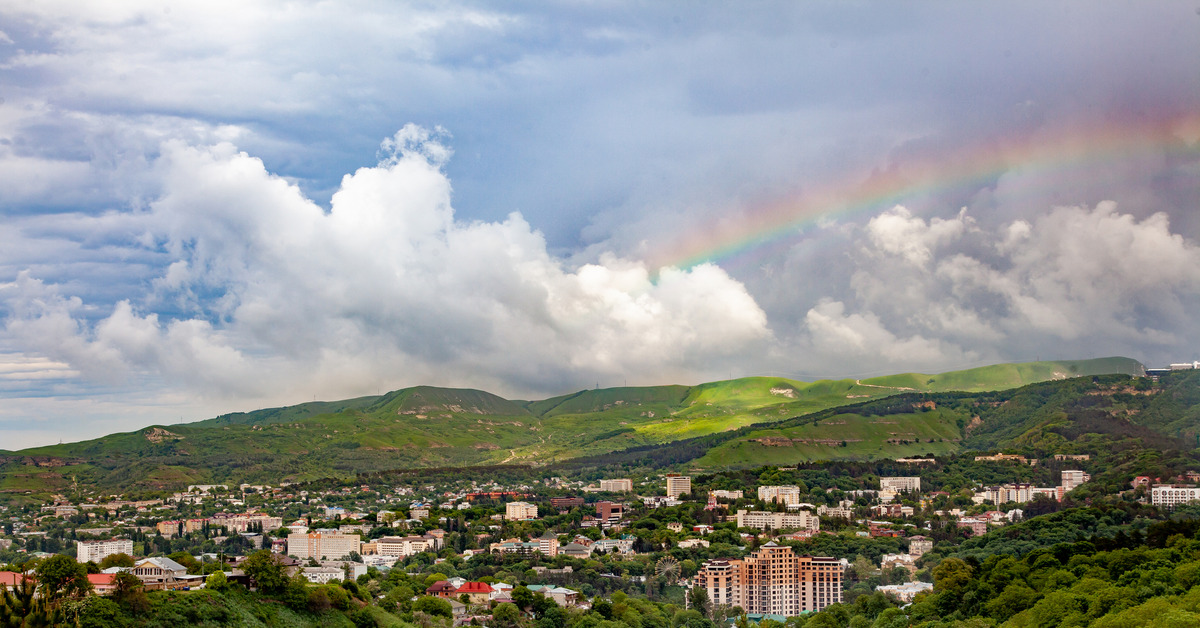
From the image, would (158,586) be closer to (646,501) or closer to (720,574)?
(720,574)

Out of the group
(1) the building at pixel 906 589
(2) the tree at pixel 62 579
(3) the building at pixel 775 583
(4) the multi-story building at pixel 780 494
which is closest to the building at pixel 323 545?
(3) the building at pixel 775 583

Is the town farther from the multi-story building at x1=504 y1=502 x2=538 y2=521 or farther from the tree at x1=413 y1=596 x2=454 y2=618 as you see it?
the multi-story building at x1=504 y1=502 x2=538 y2=521

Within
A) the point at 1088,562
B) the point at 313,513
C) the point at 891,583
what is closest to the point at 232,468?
the point at 313,513

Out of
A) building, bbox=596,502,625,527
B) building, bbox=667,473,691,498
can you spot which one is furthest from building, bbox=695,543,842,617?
building, bbox=667,473,691,498

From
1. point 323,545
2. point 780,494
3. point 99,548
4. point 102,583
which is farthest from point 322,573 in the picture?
point 780,494

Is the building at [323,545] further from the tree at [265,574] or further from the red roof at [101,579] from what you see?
the red roof at [101,579]
